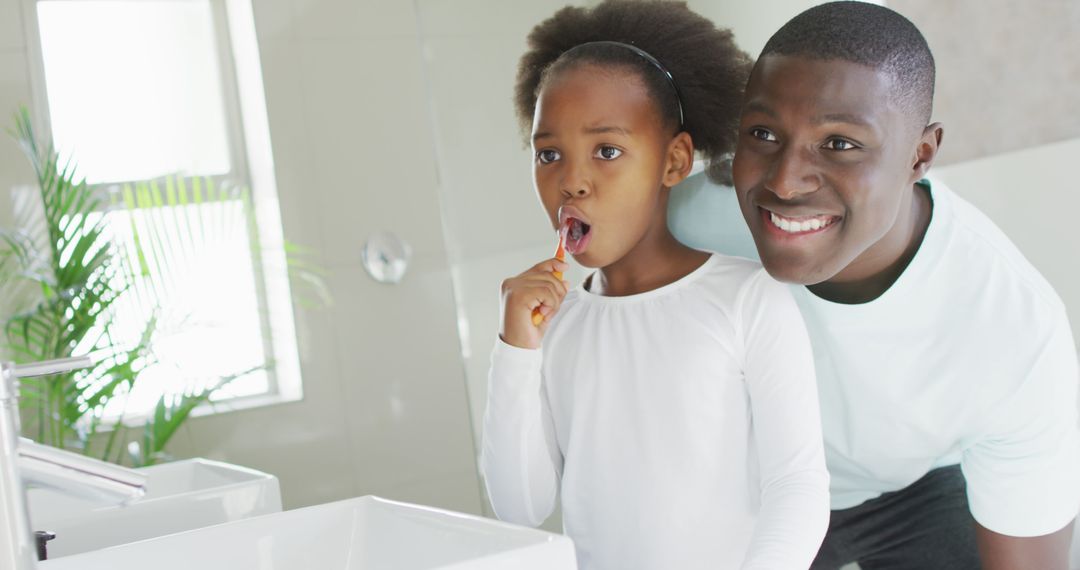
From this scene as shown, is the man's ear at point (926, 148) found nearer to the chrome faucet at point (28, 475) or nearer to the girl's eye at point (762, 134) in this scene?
the girl's eye at point (762, 134)

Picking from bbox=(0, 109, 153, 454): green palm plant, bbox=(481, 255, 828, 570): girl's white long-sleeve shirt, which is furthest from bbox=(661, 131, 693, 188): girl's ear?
bbox=(0, 109, 153, 454): green palm plant

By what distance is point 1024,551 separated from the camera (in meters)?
1.19

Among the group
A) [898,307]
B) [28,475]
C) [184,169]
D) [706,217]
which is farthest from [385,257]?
[28,475]

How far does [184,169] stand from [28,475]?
4.39 feet

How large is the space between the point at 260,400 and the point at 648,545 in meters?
1.08

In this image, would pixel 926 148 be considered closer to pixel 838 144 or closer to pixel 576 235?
pixel 838 144

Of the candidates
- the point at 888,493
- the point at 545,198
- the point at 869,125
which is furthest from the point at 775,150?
the point at 888,493

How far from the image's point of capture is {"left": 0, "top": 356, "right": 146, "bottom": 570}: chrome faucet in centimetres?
64

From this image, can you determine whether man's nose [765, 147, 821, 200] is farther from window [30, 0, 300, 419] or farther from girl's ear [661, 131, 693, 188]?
window [30, 0, 300, 419]

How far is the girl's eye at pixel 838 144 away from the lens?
107cm

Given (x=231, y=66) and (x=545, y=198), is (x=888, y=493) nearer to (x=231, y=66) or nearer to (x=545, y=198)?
(x=545, y=198)

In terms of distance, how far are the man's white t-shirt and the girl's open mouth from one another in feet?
0.98

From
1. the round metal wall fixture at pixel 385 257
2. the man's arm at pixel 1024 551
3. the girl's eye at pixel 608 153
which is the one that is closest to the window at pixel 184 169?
the round metal wall fixture at pixel 385 257

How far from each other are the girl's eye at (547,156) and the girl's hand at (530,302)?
12 cm
